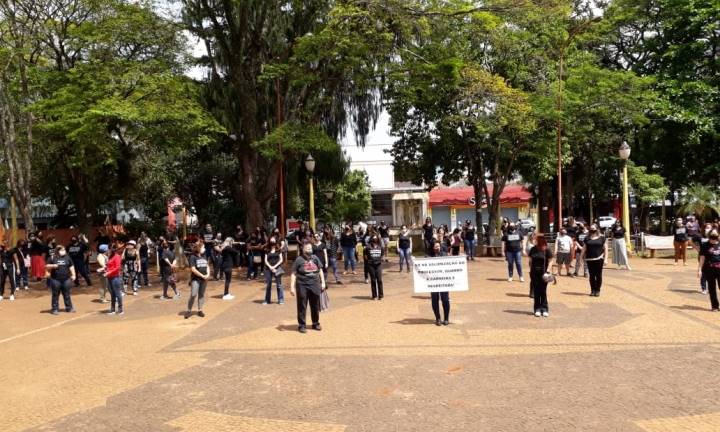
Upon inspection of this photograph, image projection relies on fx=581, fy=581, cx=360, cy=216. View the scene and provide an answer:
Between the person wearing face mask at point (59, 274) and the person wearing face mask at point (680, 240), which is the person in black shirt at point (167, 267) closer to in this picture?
the person wearing face mask at point (59, 274)

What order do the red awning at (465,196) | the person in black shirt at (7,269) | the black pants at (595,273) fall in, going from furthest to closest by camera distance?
the red awning at (465,196)
the person in black shirt at (7,269)
the black pants at (595,273)

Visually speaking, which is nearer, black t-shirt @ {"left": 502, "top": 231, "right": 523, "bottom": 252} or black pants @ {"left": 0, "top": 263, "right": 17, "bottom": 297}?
black t-shirt @ {"left": 502, "top": 231, "right": 523, "bottom": 252}

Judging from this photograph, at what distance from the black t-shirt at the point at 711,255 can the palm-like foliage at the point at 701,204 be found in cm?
1711

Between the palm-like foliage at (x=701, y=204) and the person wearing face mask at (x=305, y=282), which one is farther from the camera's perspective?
the palm-like foliage at (x=701, y=204)

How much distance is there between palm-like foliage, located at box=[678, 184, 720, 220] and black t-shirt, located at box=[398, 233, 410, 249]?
1586 centimetres

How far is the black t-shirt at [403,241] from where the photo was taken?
18252 millimetres

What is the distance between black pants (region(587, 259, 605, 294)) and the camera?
43.2ft

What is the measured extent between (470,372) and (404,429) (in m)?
2.19

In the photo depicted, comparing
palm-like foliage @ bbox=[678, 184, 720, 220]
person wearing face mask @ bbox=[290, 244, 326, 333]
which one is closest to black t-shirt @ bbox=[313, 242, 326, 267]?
person wearing face mask @ bbox=[290, 244, 326, 333]

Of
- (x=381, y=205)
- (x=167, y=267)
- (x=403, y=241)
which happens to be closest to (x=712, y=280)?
(x=403, y=241)

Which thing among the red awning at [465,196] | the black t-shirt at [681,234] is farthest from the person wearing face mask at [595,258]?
the red awning at [465,196]

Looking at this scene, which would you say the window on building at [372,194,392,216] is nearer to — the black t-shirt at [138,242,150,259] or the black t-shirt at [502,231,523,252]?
the black t-shirt at [138,242,150,259]

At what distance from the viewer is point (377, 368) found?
8008 mm

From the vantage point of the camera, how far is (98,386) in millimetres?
7520
